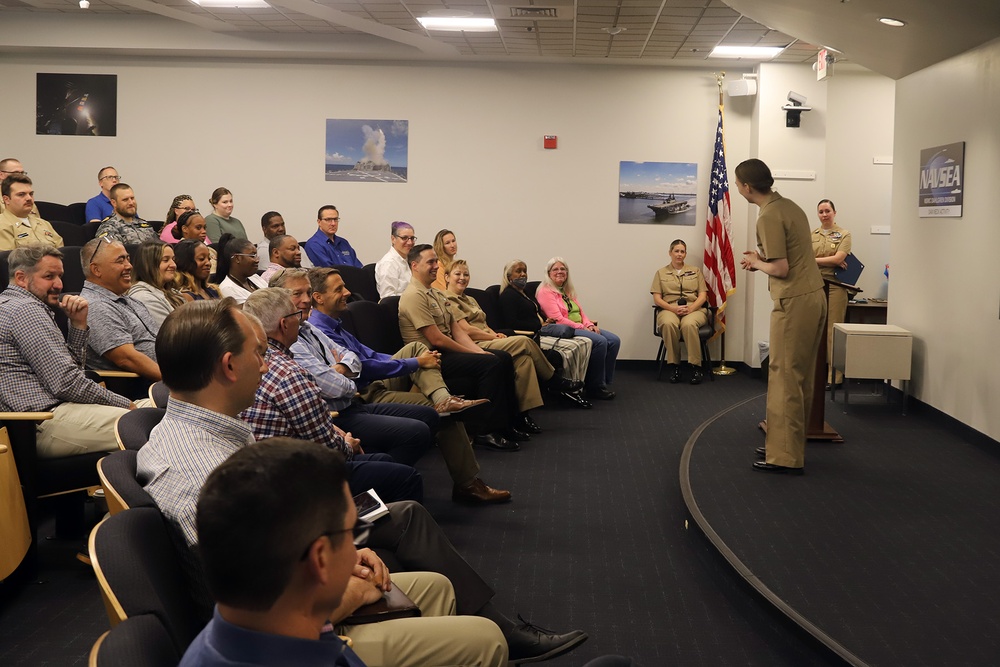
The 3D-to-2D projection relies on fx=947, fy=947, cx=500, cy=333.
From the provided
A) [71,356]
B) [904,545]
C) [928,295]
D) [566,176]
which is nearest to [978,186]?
[928,295]

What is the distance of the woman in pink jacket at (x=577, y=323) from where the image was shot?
28.7 feet

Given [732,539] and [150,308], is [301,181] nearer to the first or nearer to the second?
[150,308]

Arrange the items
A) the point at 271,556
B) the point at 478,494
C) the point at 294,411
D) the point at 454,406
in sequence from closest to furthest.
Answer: the point at 271,556, the point at 294,411, the point at 454,406, the point at 478,494

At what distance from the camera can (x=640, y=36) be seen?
28.6 ft

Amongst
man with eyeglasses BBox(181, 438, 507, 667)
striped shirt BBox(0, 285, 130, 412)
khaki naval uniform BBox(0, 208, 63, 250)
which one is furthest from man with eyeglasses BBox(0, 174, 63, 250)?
man with eyeglasses BBox(181, 438, 507, 667)

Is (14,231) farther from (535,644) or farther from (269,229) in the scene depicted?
(535,644)

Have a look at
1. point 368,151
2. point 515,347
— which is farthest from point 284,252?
point 368,151

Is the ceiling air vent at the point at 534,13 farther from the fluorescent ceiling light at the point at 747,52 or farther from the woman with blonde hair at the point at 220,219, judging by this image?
the woman with blonde hair at the point at 220,219

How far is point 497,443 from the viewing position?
655 cm

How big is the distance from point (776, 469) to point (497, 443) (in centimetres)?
199

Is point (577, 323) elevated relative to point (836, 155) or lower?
lower

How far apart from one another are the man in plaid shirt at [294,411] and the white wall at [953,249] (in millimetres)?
4057

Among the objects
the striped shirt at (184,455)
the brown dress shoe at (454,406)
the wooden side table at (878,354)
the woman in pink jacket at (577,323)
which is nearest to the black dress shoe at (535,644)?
the striped shirt at (184,455)

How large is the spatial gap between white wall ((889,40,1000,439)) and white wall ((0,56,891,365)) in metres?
2.62
